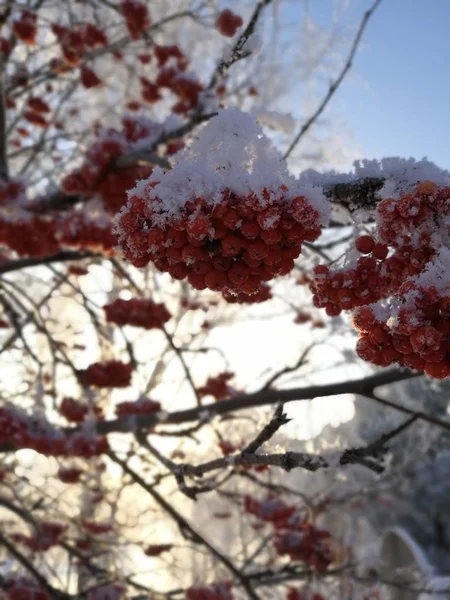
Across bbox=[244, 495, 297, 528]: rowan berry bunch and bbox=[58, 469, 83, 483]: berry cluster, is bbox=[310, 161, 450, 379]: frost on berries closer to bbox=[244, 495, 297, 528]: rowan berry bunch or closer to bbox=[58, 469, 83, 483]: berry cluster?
bbox=[58, 469, 83, 483]: berry cluster

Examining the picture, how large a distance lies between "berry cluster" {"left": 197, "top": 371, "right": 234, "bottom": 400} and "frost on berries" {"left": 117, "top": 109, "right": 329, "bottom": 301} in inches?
123

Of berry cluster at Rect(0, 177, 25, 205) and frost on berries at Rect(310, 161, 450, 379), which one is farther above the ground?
berry cluster at Rect(0, 177, 25, 205)

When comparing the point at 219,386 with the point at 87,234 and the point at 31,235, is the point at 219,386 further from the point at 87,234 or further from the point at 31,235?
the point at 31,235

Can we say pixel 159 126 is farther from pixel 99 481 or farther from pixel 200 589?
pixel 99 481

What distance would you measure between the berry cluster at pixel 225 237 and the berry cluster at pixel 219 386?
10.2 feet

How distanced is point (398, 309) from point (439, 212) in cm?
26

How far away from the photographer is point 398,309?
3.12ft

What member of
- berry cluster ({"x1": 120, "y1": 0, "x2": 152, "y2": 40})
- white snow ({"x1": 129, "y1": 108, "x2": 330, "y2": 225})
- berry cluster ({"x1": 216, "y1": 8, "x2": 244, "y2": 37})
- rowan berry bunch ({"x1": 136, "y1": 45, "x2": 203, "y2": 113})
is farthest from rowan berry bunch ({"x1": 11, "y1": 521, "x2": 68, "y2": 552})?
berry cluster ({"x1": 216, "y1": 8, "x2": 244, "y2": 37})

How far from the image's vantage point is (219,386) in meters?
4.22

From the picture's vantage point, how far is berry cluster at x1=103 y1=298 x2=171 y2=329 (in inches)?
133

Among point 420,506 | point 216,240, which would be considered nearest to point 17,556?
point 216,240

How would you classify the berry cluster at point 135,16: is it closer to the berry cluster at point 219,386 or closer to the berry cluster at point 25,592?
the berry cluster at point 219,386

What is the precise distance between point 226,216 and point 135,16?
4355 millimetres

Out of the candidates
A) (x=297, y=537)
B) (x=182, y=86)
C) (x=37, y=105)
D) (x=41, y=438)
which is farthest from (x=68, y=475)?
(x=37, y=105)
